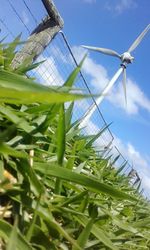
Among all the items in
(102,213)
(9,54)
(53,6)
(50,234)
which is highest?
(53,6)

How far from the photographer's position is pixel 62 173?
699 millimetres

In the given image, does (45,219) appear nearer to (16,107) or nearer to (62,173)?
(62,173)

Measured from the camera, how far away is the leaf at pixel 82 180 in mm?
659

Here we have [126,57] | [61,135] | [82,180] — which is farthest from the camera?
[126,57]

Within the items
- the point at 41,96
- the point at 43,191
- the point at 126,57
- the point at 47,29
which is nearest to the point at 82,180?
the point at 43,191

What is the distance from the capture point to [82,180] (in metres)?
0.67

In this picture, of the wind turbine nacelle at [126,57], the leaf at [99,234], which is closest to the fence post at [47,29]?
the leaf at [99,234]

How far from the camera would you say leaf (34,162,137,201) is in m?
0.66

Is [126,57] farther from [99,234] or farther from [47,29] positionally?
[99,234]

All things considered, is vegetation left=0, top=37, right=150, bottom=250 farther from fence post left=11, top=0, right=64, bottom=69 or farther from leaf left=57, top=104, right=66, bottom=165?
fence post left=11, top=0, right=64, bottom=69

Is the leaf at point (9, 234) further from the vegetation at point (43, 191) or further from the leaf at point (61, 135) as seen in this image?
the leaf at point (61, 135)

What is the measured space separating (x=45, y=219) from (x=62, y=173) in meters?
0.09

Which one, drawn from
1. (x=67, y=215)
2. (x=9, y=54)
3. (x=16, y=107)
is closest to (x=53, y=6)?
(x=9, y=54)

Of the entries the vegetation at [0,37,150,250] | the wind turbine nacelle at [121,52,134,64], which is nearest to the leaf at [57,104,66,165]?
the vegetation at [0,37,150,250]
